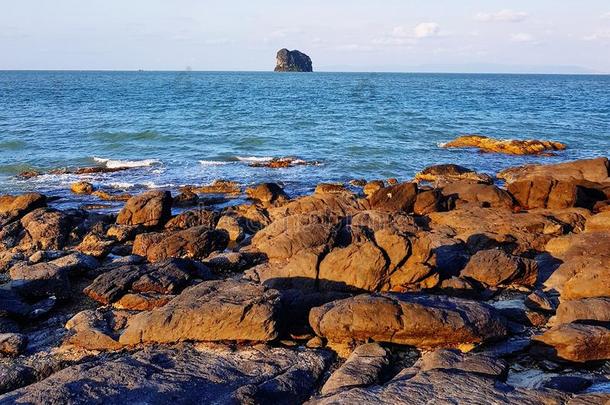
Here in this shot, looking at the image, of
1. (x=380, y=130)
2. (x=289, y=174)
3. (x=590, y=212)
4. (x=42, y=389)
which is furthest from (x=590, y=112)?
(x=42, y=389)

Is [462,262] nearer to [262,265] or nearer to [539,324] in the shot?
[539,324]

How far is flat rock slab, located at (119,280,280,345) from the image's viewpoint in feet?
31.3

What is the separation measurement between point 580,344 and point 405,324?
104 inches

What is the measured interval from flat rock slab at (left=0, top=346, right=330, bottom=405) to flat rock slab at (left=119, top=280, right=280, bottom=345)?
372mm

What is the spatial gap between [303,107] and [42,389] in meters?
59.3

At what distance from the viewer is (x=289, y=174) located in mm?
28953

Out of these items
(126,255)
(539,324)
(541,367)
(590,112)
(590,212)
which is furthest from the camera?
(590,112)

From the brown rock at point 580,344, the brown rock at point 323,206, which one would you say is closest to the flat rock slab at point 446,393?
the brown rock at point 580,344

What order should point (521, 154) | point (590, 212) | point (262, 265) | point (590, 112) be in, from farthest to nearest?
point (590, 112) → point (521, 154) → point (590, 212) → point (262, 265)

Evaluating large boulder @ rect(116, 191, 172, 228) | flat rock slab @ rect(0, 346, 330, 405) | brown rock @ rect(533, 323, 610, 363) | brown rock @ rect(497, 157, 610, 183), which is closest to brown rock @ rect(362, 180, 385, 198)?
brown rock @ rect(497, 157, 610, 183)

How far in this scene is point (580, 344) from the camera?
9031mm

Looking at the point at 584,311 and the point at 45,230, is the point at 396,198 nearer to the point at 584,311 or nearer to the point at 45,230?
the point at 584,311

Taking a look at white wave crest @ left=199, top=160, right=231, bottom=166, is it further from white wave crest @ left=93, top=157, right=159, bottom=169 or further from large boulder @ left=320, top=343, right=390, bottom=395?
large boulder @ left=320, top=343, right=390, bottom=395

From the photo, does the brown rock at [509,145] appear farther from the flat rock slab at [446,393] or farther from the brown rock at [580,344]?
the flat rock slab at [446,393]
